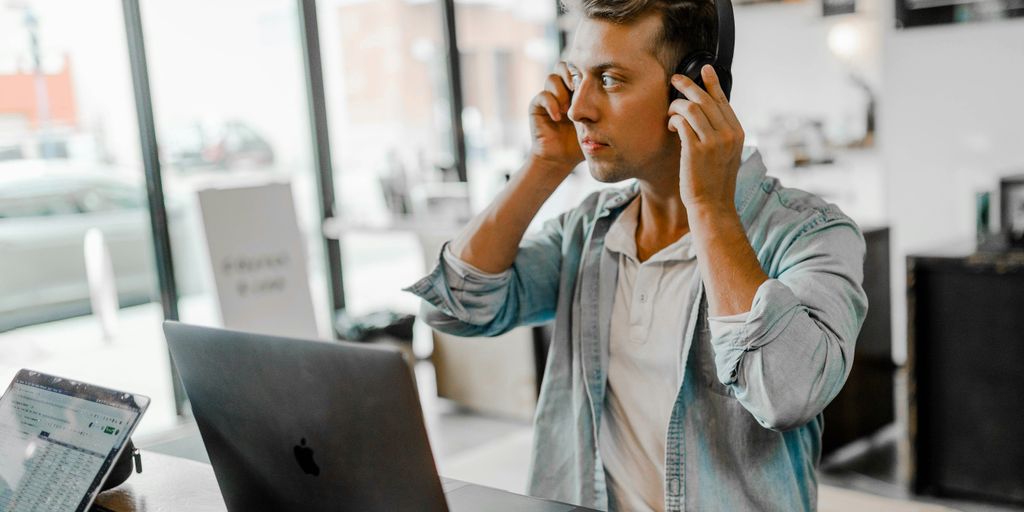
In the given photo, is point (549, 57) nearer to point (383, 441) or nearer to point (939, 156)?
point (939, 156)

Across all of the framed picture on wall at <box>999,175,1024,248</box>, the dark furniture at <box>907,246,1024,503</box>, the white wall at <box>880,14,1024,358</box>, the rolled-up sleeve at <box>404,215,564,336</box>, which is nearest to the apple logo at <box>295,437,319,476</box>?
the rolled-up sleeve at <box>404,215,564,336</box>

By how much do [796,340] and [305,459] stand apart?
0.58 metres

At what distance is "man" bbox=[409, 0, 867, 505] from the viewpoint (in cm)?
116

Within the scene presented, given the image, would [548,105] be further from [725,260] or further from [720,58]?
[725,260]

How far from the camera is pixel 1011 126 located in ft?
13.5

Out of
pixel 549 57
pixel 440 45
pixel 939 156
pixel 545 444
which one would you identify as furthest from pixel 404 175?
pixel 545 444

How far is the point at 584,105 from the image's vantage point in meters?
1.37

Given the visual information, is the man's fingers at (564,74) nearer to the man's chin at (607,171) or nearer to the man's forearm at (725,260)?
the man's chin at (607,171)

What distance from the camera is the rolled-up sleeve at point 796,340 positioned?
1107 mm

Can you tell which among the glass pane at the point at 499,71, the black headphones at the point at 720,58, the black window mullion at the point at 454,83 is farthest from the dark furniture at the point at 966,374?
the black window mullion at the point at 454,83

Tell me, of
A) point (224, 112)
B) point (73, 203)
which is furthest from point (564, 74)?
point (224, 112)

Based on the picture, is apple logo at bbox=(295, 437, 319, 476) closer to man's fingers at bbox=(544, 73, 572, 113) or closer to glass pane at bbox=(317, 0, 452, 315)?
man's fingers at bbox=(544, 73, 572, 113)

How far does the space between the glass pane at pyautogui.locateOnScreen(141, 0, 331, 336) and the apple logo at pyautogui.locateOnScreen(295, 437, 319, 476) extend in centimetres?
297

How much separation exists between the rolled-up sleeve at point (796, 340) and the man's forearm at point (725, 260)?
3cm
